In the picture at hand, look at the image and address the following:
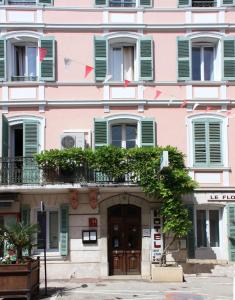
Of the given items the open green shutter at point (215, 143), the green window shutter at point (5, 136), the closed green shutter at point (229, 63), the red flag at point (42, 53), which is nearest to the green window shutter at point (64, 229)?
the green window shutter at point (5, 136)

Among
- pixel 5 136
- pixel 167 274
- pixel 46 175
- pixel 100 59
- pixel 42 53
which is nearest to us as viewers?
pixel 167 274

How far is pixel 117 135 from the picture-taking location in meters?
20.0

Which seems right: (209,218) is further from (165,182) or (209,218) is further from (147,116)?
(147,116)

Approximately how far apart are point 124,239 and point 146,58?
645cm

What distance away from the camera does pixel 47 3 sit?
19969 mm

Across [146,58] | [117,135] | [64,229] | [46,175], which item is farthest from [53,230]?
[146,58]

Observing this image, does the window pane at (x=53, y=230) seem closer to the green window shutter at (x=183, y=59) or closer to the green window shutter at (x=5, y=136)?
the green window shutter at (x=5, y=136)

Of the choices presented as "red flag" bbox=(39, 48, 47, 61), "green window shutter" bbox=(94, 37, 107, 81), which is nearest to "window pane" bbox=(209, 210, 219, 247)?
"green window shutter" bbox=(94, 37, 107, 81)

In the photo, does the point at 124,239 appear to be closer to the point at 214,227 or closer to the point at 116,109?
the point at 214,227

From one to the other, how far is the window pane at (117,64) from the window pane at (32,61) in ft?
9.28

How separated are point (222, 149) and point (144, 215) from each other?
3594mm

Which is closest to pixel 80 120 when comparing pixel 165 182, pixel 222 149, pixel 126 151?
pixel 126 151

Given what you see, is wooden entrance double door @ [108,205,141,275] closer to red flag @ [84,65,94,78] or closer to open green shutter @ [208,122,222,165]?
open green shutter @ [208,122,222,165]

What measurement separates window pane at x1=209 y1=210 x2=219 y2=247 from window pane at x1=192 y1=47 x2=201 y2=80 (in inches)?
194
